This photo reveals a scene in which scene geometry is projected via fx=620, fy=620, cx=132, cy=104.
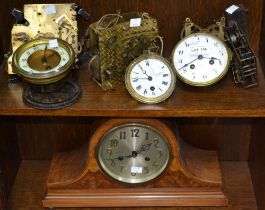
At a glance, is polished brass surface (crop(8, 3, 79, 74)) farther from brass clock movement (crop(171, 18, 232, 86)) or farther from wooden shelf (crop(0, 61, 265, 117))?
brass clock movement (crop(171, 18, 232, 86))

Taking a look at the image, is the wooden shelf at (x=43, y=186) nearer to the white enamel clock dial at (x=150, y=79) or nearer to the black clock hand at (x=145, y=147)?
the black clock hand at (x=145, y=147)

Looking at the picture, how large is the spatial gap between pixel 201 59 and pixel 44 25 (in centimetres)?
54

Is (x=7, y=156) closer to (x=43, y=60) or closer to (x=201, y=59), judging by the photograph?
(x=43, y=60)

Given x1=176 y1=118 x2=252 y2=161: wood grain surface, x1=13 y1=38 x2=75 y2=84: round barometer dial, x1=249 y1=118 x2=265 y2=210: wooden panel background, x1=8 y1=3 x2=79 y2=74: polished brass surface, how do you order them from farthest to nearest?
x1=176 y1=118 x2=252 y2=161: wood grain surface
x1=249 y1=118 x2=265 y2=210: wooden panel background
x1=8 y1=3 x2=79 y2=74: polished brass surface
x1=13 y1=38 x2=75 y2=84: round barometer dial

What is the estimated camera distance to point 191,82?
200cm

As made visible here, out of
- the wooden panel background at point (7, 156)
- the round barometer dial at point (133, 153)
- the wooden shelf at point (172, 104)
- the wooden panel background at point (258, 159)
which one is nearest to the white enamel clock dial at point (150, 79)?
the wooden shelf at point (172, 104)

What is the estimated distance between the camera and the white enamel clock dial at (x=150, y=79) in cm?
196

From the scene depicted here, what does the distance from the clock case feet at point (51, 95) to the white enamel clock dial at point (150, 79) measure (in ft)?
0.62

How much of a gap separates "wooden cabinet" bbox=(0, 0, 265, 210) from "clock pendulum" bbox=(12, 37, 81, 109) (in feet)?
0.11

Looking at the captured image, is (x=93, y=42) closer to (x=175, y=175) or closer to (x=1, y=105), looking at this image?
(x=1, y=105)

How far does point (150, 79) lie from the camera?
6.43 ft

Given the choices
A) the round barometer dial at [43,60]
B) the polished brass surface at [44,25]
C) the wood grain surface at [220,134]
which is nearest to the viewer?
the round barometer dial at [43,60]

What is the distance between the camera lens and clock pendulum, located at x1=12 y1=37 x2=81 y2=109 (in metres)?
1.92

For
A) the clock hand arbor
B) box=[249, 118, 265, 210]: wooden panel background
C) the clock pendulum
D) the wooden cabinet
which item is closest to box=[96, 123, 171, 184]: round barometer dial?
the clock hand arbor
